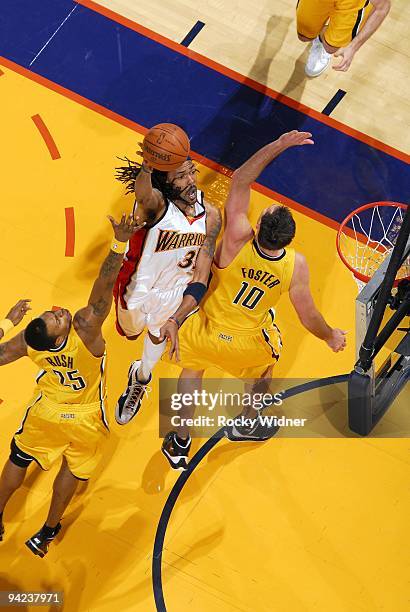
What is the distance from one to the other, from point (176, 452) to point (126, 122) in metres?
3.37

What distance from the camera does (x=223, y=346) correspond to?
716 centimetres

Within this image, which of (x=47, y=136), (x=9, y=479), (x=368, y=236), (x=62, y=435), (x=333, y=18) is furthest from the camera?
(x=333, y=18)

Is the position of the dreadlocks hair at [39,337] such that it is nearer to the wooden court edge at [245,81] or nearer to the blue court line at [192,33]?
the wooden court edge at [245,81]

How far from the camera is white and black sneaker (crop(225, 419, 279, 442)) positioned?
7680 millimetres

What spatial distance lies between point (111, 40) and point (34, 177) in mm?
1843

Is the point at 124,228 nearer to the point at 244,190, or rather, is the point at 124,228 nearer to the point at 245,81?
the point at 244,190

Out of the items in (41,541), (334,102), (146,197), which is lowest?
(41,541)

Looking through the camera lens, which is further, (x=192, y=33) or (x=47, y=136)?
(x=192, y=33)

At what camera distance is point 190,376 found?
7547 millimetres

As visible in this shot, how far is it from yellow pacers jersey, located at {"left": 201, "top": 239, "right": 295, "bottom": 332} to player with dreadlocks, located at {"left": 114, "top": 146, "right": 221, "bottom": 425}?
192mm

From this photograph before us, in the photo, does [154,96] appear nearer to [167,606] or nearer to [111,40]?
[111,40]

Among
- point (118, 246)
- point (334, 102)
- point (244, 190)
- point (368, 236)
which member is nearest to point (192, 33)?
point (334, 102)

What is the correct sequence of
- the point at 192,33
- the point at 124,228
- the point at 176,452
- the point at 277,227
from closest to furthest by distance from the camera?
the point at 124,228 < the point at 277,227 < the point at 176,452 < the point at 192,33

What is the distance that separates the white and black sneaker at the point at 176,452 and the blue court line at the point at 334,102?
377 cm
